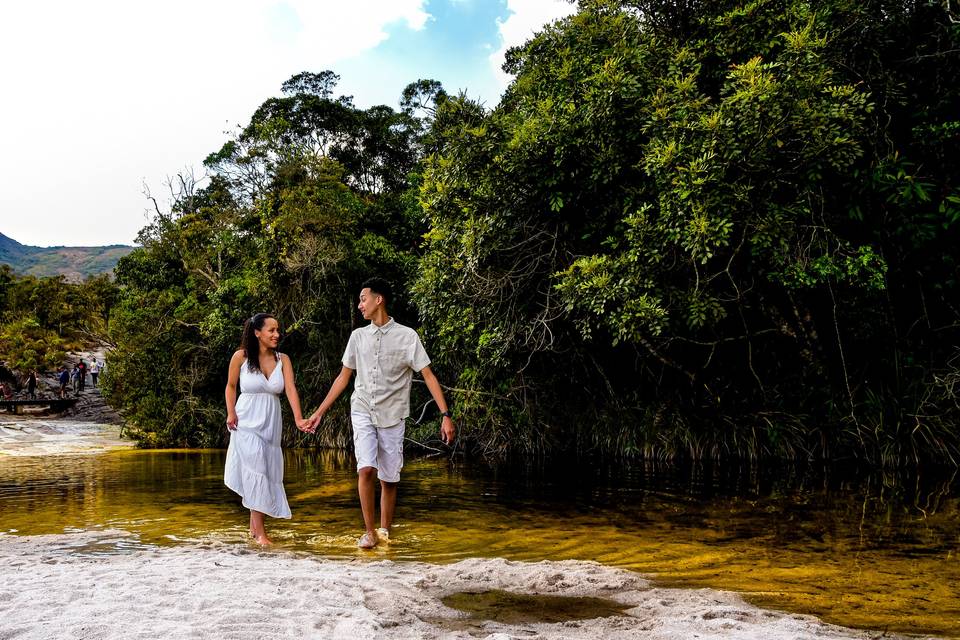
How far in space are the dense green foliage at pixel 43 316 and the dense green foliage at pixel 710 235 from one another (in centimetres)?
2648

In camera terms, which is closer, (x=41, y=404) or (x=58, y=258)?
(x=41, y=404)

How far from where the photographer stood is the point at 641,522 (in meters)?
7.24

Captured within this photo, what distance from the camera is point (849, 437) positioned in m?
11.9

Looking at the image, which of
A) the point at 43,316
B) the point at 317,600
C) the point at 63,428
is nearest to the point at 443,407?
the point at 317,600

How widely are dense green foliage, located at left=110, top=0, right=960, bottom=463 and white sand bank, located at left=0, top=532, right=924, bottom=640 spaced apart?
543 cm

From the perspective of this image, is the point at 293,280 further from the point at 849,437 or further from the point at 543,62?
the point at 849,437

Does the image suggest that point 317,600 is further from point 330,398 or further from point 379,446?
point 330,398

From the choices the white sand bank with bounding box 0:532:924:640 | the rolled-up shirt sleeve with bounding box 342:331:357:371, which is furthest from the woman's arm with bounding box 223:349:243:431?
the white sand bank with bounding box 0:532:924:640

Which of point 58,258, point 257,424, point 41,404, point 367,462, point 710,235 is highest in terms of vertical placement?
point 58,258

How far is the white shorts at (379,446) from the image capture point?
6105 mm

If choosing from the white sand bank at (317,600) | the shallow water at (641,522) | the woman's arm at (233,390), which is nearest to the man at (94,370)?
the shallow water at (641,522)

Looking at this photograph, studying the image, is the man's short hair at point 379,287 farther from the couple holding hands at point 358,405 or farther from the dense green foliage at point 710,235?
the dense green foliage at point 710,235

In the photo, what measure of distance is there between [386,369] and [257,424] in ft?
3.95

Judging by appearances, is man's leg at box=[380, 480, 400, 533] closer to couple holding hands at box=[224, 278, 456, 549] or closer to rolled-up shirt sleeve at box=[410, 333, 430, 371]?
couple holding hands at box=[224, 278, 456, 549]
